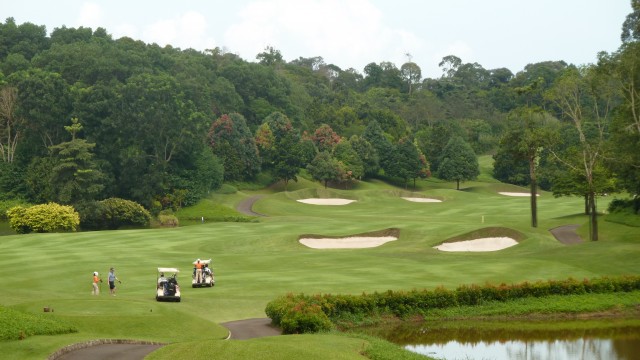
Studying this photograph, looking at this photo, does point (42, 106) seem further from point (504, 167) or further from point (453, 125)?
point (453, 125)

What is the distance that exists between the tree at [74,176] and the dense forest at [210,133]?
0.57ft

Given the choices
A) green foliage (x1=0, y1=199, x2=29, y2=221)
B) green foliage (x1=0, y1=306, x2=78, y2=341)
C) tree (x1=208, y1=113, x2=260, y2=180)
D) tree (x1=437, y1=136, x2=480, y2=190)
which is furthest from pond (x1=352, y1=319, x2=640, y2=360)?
tree (x1=437, y1=136, x2=480, y2=190)

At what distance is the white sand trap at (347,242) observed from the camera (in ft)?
223

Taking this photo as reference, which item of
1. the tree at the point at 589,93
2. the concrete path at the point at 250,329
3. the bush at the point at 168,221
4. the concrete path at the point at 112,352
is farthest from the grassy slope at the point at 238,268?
the bush at the point at 168,221

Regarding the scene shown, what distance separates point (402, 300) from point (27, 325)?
18905 mm

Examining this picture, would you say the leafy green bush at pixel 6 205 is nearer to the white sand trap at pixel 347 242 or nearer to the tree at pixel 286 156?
the tree at pixel 286 156

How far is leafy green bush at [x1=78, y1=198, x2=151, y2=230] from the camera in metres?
95.2

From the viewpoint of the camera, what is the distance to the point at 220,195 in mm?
117812

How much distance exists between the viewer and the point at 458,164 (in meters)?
143

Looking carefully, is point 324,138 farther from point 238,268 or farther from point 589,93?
point 238,268

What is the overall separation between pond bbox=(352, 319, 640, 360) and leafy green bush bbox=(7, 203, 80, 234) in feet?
197

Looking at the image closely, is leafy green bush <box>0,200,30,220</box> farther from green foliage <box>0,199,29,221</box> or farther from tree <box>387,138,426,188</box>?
tree <box>387,138,426,188</box>

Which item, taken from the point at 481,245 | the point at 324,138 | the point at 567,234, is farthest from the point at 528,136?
the point at 324,138

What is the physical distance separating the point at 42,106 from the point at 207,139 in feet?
111
